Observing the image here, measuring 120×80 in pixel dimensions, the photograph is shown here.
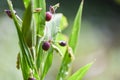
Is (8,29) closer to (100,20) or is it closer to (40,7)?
(40,7)

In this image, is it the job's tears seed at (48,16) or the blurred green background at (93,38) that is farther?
the blurred green background at (93,38)

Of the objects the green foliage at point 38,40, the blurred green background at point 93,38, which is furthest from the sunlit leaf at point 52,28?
the blurred green background at point 93,38

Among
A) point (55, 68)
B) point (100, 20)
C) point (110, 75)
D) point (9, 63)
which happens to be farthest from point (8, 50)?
point (100, 20)

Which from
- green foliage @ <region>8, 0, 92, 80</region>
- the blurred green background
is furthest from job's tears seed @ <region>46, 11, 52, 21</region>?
the blurred green background

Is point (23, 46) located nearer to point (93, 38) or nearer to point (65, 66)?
point (65, 66)

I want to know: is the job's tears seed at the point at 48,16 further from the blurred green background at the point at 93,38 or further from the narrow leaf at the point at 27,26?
the blurred green background at the point at 93,38

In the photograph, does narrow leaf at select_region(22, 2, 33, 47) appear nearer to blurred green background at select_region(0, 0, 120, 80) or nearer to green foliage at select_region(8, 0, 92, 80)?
green foliage at select_region(8, 0, 92, 80)

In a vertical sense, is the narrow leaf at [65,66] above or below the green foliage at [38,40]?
below
